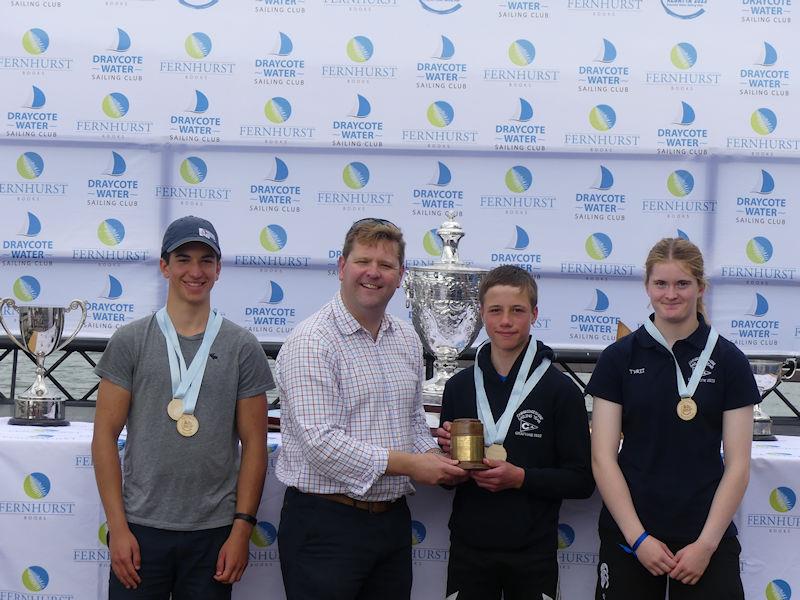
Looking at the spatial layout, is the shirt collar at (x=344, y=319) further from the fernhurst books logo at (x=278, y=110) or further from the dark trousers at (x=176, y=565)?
the fernhurst books logo at (x=278, y=110)

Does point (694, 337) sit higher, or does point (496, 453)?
point (694, 337)

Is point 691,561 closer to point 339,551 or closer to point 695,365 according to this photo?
point 695,365

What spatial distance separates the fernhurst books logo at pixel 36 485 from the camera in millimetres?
2625

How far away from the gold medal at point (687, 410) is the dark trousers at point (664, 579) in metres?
0.28

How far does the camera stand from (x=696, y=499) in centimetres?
220

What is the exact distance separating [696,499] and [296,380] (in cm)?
95

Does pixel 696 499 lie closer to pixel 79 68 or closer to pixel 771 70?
pixel 771 70

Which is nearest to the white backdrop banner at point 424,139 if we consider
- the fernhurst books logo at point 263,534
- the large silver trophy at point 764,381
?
the large silver trophy at point 764,381

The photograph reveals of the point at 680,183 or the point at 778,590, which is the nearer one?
the point at 778,590

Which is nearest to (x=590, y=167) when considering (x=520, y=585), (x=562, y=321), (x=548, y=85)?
(x=548, y=85)

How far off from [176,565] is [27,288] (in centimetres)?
287

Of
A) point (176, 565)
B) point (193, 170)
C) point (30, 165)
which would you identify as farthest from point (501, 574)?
point (30, 165)

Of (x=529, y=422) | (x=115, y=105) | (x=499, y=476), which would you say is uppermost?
(x=115, y=105)

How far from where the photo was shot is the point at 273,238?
4762mm
